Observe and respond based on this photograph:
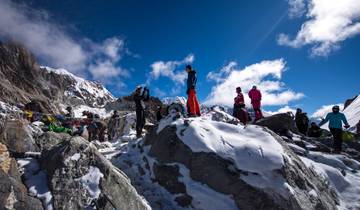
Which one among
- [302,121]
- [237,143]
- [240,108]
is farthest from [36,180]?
[302,121]

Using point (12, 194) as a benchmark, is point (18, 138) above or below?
above

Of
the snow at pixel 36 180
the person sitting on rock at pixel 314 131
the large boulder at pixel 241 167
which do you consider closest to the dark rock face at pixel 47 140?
the snow at pixel 36 180

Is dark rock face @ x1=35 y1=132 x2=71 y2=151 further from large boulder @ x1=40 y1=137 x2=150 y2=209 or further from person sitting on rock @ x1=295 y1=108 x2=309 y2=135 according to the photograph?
person sitting on rock @ x1=295 y1=108 x2=309 y2=135

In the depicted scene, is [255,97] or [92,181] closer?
[92,181]

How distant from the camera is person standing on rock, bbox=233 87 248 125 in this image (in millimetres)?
15055

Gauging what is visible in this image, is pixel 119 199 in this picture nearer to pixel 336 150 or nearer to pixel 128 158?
pixel 128 158

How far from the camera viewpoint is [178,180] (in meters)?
9.31

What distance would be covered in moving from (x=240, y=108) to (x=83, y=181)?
9.71m

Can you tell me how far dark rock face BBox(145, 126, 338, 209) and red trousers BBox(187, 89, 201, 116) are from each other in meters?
2.37

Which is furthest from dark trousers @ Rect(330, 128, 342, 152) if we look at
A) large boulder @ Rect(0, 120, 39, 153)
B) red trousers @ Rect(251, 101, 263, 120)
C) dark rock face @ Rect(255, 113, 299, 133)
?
large boulder @ Rect(0, 120, 39, 153)

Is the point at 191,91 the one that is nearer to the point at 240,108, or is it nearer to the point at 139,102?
the point at 139,102

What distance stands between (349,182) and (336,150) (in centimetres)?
314

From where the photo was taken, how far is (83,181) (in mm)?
7645

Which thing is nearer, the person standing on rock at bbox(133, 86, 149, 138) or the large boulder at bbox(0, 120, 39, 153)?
the large boulder at bbox(0, 120, 39, 153)
